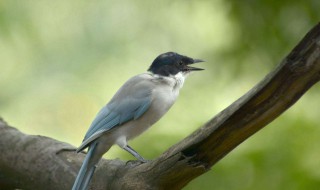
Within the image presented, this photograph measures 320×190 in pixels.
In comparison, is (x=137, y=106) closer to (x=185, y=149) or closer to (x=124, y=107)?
(x=124, y=107)

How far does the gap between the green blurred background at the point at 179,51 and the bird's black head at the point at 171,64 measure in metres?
0.07

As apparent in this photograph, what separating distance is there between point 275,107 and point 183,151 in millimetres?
401

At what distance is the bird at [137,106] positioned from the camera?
3.45 metres

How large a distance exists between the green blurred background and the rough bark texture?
10.1 inches

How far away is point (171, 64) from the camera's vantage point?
3881 mm

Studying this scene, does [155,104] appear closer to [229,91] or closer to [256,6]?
[229,91]

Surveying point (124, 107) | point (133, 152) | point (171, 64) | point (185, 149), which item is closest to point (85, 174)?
point (133, 152)

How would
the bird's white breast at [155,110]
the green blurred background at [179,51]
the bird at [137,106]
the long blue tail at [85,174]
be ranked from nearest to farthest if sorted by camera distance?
1. the green blurred background at [179,51]
2. the long blue tail at [85,174]
3. the bird at [137,106]
4. the bird's white breast at [155,110]

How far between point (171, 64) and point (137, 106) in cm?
36

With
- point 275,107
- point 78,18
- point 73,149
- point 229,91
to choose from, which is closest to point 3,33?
point 78,18

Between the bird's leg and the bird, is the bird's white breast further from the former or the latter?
the bird's leg

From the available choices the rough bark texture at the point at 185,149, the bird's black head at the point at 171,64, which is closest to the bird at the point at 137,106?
the bird's black head at the point at 171,64

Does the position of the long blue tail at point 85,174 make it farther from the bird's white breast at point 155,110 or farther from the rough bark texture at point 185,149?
the bird's white breast at point 155,110

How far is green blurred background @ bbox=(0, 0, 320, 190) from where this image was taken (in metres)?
2.69
